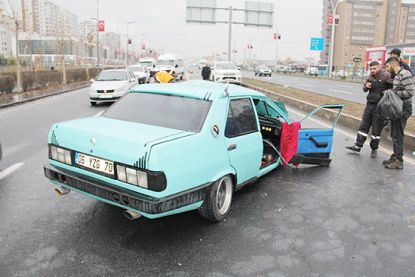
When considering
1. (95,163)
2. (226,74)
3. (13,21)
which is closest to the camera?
(95,163)

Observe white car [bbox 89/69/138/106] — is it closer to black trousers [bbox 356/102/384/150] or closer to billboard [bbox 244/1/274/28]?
black trousers [bbox 356/102/384/150]

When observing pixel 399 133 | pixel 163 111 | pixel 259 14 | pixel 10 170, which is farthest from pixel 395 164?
pixel 259 14

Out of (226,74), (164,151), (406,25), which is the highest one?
(406,25)

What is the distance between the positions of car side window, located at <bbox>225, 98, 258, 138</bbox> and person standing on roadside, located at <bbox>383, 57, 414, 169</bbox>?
2.99 m

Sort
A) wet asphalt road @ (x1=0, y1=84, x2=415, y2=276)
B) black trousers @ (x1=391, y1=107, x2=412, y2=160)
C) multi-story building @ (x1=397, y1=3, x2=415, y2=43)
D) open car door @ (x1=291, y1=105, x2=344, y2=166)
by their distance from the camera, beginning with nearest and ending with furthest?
wet asphalt road @ (x1=0, y1=84, x2=415, y2=276) → open car door @ (x1=291, y1=105, x2=344, y2=166) → black trousers @ (x1=391, y1=107, x2=412, y2=160) → multi-story building @ (x1=397, y1=3, x2=415, y2=43)

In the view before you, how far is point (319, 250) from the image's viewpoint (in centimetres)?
363

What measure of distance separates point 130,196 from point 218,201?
1.13 m

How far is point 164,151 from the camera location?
133 inches

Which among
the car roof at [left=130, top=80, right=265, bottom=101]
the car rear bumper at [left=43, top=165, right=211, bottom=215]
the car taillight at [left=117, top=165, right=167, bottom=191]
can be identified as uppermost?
the car roof at [left=130, top=80, right=265, bottom=101]

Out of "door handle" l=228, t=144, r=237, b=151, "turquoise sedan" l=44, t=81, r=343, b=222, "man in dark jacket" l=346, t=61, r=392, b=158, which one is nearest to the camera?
"turquoise sedan" l=44, t=81, r=343, b=222

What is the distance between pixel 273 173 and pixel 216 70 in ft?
80.7

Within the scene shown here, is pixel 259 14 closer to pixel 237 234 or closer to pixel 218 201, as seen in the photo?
pixel 218 201

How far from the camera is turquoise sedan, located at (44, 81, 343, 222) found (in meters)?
3.40

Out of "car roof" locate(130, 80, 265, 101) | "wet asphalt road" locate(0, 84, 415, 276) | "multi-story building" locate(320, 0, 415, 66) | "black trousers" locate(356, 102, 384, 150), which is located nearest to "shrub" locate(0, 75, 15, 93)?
"wet asphalt road" locate(0, 84, 415, 276)
